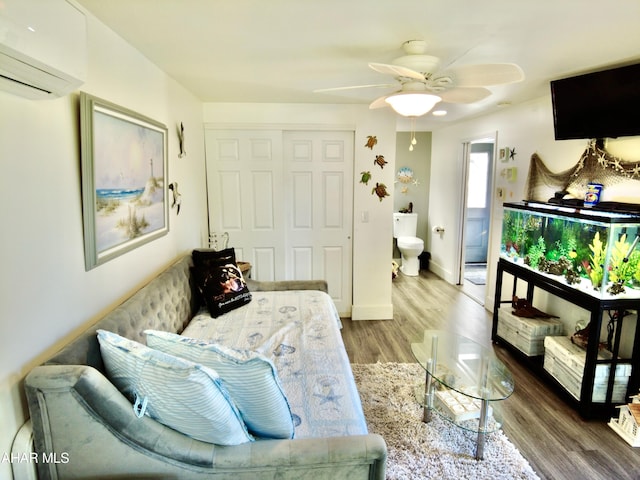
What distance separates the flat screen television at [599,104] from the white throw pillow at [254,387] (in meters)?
2.70

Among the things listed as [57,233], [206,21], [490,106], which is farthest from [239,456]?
[490,106]

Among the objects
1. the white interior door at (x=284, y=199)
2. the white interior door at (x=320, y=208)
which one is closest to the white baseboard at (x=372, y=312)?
the white interior door at (x=320, y=208)

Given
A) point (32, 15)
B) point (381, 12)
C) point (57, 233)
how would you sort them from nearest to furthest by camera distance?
point (32, 15), point (57, 233), point (381, 12)

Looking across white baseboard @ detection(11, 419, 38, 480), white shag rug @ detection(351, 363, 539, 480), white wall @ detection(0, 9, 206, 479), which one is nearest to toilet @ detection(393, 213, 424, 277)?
white shag rug @ detection(351, 363, 539, 480)

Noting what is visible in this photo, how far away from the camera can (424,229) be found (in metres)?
6.53

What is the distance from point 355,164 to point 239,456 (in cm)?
314

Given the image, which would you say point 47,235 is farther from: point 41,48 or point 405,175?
point 405,175

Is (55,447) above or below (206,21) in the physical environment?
below

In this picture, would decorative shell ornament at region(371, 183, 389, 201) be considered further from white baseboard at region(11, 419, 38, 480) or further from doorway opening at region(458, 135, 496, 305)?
white baseboard at region(11, 419, 38, 480)

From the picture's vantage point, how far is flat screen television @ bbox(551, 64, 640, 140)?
93.6 inches

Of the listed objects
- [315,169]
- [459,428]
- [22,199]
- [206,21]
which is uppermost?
[206,21]

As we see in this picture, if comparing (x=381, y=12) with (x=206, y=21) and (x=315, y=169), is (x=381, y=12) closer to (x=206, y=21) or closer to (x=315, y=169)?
(x=206, y=21)

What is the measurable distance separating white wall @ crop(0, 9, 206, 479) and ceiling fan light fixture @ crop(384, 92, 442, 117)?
148 centimetres

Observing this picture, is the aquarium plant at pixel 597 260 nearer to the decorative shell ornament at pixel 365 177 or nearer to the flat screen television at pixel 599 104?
the flat screen television at pixel 599 104
